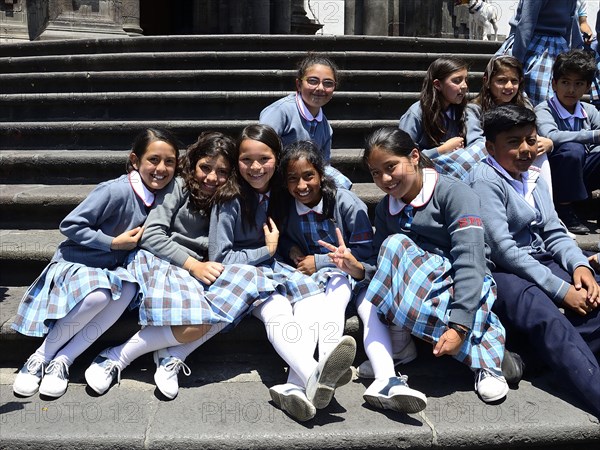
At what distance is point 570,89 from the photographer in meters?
3.50

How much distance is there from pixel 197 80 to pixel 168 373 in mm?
3485

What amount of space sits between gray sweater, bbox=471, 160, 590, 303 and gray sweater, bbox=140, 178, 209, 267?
1305 millimetres

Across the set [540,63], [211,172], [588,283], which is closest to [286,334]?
[211,172]

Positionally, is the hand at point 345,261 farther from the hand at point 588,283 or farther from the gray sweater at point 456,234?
the hand at point 588,283

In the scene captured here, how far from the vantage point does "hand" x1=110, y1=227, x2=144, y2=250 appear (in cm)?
265

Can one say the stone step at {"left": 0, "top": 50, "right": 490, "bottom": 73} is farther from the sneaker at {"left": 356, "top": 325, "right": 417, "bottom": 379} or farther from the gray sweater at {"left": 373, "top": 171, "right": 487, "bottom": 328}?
the sneaker at {"left": 356, "top": 325, "right": 417, "bottom": 379}

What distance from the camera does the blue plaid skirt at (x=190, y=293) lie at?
2.48 metres

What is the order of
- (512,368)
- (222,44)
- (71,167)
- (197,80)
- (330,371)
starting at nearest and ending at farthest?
(330,371) → (512,368) → (71,167) → (197,80) → (222,44)

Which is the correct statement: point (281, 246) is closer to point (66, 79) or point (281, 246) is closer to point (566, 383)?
point (566, 383)

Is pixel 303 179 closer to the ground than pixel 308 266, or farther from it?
farther from it

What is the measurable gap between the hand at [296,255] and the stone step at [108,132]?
5.96ft

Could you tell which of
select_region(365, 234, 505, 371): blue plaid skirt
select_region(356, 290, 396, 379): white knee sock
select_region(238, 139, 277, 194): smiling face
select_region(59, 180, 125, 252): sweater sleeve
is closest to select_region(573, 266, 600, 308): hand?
select_region(365, 234, 505, 371): blue plaid skirt

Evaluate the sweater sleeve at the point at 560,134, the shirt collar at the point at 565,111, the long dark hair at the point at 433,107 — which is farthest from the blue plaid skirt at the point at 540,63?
the long dark hair at the point at 433,107

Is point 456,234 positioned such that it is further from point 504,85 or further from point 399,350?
point 504,85
